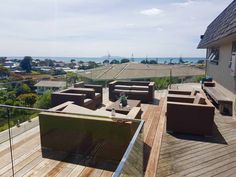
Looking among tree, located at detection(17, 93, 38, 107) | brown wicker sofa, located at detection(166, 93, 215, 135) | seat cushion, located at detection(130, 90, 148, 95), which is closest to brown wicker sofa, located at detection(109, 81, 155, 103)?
seat cushion, located at detection(130, 90, 148, 95)

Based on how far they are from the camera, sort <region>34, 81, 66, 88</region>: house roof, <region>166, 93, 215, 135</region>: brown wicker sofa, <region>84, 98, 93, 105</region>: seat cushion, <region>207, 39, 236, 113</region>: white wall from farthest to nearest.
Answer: <region>34, 81, 66, 88</region>: house roof, <region>84, 98, 93, 105</region>: seat cushion, <region>207, 39, 236, 113</region>: white wall, <region>166, 93, 215, 135</region>: brown wicker sofa

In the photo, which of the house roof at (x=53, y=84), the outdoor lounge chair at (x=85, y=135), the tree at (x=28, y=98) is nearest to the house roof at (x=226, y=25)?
the outdoor lounge chair at (x=85, y=135)

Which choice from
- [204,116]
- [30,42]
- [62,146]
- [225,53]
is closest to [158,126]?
[204,116]

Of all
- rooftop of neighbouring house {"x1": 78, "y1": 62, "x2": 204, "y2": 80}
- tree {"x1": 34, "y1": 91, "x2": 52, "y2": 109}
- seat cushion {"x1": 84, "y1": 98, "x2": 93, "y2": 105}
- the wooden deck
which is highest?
rooftop of neighbouring house {"x1": 78, "y1": 62, "x2": 204, "y2": 80}

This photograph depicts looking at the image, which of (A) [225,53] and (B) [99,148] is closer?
(B) [99,148]

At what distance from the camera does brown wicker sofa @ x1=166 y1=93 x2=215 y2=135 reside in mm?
4074

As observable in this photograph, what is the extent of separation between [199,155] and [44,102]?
16.7 ft

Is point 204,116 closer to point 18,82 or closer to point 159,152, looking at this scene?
point 159,152

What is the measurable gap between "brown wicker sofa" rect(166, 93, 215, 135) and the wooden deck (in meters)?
0.16

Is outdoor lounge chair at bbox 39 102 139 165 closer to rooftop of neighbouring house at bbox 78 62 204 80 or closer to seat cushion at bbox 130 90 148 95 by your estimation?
seat cushion at bbox 130 90 148 95

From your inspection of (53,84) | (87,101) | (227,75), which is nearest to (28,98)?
(53,84)

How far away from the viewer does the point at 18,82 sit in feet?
22.1

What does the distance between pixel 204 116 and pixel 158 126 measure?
1.11 meters

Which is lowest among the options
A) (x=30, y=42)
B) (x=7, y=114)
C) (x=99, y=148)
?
(x=99, y=148)
